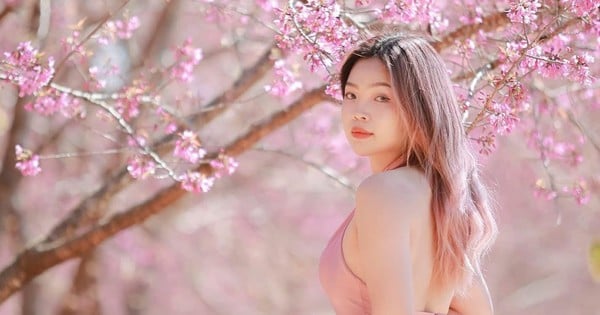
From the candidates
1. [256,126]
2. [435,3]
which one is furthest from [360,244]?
[256,126]

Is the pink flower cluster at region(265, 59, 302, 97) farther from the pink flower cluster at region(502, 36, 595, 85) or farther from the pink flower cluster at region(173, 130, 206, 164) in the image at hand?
the pink flower cluster at region(502, 36, 595, 85)

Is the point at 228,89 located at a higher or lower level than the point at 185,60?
lower

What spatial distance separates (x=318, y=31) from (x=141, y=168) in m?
0.83

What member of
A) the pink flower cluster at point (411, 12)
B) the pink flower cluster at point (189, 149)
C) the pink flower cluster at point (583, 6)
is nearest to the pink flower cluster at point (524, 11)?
the pink flower cluster at point (583, 6)

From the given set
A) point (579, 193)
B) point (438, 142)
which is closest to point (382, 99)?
point (438, 142)

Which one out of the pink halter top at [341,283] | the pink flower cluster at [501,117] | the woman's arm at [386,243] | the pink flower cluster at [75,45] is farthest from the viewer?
the pink flower cluster at [75,45]

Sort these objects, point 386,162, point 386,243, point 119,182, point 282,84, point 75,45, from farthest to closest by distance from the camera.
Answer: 1. point 119,182
2. point 282,84
3. point 75,45
4. point 386,162
5. point 386,243

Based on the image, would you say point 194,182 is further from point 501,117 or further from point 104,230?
point 501,117

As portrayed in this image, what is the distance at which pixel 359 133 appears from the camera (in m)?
2.64

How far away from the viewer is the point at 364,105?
104 inches

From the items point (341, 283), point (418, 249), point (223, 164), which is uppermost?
point (418, 249)

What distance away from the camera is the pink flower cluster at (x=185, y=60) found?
4141 millimetres

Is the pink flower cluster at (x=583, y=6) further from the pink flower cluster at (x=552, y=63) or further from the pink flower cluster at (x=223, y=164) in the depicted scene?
the pink flower cluster at (x=223, y=164)

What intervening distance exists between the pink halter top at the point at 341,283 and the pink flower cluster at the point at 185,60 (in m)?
1.64
